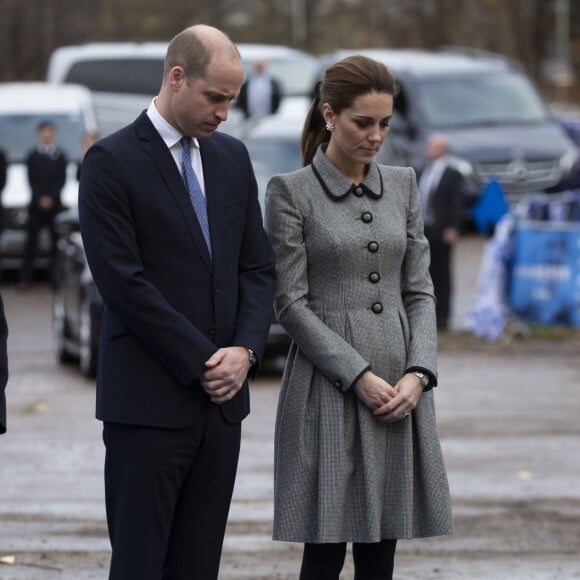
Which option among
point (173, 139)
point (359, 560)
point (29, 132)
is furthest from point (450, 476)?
point (29, 132)

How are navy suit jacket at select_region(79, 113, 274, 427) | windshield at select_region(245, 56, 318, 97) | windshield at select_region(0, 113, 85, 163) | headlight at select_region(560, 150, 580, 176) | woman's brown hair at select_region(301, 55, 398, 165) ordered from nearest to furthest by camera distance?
1. navy suit jacket at select_region(79, 113, 274, 427)
2. woman's brown hair at select_region(301, 55, 398, 165)
3. windshield at select_region(0, 113, 85, 163)
4. headlight at select_region(560, 150, 580, 176)
5. windshield at select_region(245, 56, 318, 97)

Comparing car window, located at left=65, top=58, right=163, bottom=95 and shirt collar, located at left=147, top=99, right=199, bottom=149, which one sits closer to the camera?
shirt collar, located at left=147, top=99, right=199, bottom=149

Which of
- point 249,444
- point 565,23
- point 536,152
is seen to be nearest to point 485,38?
point 565,23

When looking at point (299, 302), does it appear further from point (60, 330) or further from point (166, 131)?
point (60, 330)

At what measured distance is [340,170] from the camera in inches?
206

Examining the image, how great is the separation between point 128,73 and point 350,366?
22.8 metres

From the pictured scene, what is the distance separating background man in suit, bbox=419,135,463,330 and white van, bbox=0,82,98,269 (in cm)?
555

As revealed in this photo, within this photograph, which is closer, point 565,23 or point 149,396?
point 149,396

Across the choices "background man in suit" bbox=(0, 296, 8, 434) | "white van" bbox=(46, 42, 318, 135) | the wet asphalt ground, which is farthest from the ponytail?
"white van" bbox=(46, 42, 318, 135)

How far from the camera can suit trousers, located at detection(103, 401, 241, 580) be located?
186 inches

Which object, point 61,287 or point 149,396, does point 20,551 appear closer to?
point 149,396

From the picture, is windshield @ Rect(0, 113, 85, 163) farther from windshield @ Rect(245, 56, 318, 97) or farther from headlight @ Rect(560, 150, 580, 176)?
headlight @ Rect(560, 150, 580, 176)

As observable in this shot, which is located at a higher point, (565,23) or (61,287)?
(61,287)

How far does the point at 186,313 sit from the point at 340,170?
81 centimetres
